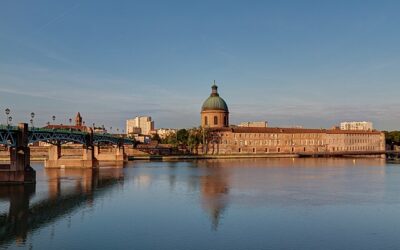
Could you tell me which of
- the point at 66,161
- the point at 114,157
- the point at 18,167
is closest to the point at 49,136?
the point at 18,167

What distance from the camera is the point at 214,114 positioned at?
191 m

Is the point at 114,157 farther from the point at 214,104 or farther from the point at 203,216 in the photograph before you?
the point at 203,216

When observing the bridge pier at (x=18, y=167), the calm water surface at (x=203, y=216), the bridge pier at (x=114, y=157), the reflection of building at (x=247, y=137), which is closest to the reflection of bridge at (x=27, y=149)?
the bridge pier at (x=18, y=167)

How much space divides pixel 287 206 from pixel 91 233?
2023 centimetres

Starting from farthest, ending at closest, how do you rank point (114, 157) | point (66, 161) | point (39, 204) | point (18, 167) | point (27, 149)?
point (114, 157) → point (66, 161) → point (27, 149) → point (18, 167) → point (39, 204)

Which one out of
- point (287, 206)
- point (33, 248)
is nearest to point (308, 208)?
point (287, 206)

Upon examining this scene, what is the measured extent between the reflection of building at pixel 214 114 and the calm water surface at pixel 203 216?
12176 centimetres

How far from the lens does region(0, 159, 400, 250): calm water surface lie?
109ft

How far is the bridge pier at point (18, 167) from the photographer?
224 feet

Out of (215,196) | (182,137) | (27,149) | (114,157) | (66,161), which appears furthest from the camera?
(182,137)

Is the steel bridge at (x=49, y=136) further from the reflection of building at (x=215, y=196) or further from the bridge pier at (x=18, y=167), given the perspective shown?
the reflection of building at (x=215, y=196)

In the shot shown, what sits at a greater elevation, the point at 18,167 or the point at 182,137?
the point at 182,137

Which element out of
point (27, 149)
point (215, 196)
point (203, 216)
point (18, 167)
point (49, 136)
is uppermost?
point (49, 136)

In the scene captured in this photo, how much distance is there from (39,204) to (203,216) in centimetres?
1845
